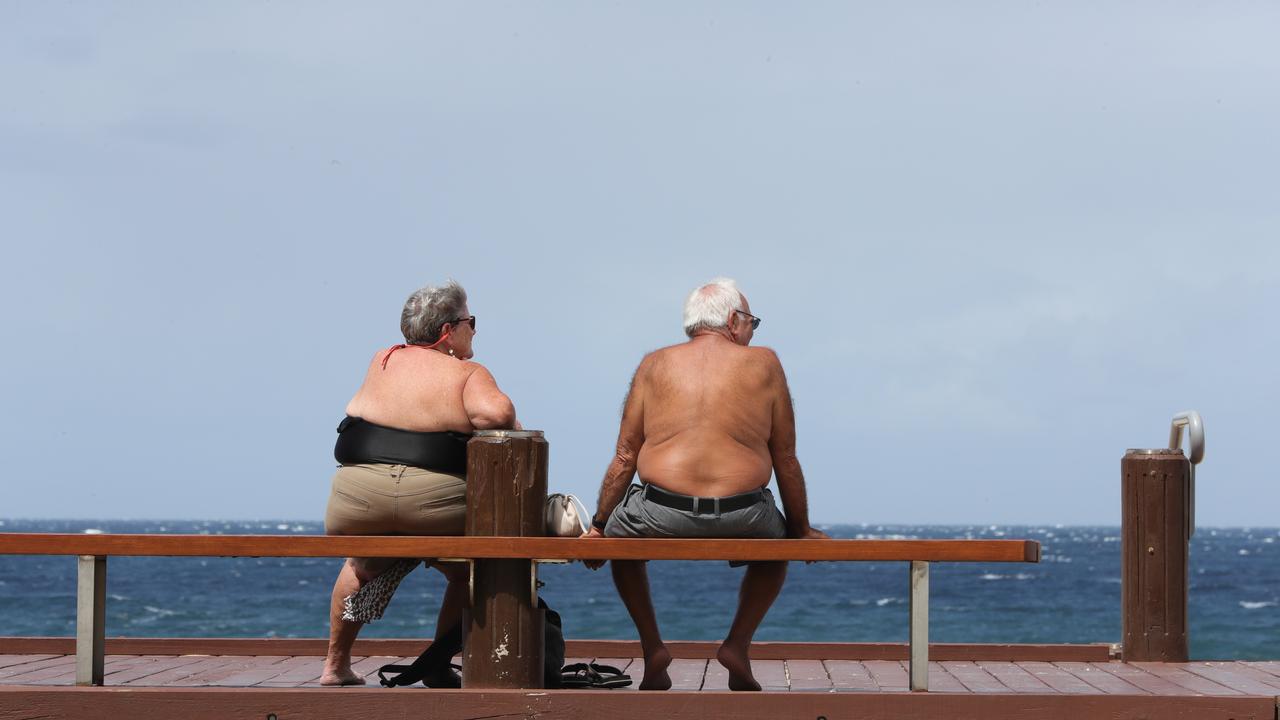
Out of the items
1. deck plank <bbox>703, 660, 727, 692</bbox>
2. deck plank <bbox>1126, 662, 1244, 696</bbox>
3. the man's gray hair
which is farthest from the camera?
deck plank <bbox>703, 660, 727, 692</bbox>

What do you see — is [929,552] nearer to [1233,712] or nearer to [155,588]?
[1233,712]

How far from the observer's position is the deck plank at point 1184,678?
20.2ft

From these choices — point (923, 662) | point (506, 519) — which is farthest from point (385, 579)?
point (923, 662)

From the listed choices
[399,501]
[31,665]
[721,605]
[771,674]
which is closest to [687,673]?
[771,674]

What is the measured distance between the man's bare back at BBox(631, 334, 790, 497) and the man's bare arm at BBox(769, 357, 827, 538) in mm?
11

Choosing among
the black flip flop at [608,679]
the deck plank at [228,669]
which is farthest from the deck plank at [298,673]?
the black flip flop at [608,679]

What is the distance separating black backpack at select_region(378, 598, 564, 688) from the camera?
5.65 m

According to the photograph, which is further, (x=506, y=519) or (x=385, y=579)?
(x=385, y=579)

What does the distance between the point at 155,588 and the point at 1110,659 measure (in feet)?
211

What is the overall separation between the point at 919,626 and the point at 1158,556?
124 inches

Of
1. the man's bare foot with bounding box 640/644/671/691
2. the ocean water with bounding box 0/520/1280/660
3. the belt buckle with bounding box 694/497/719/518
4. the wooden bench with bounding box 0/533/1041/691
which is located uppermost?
the belt buckle with bounding box 694/497/719/518

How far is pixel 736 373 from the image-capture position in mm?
5625

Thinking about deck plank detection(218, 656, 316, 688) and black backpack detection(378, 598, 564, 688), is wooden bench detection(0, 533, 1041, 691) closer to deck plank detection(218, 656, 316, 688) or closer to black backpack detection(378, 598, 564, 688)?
black backpack detection(378, 598, 564, 688)

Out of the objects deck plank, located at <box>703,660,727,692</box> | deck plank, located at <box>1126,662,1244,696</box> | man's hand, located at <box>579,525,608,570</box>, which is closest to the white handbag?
man's hand, located at <box>579,525,608,570</box>
